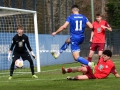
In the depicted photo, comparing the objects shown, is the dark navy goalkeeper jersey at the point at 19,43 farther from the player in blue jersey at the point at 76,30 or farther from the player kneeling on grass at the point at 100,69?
the player kneeling on grass at the point at 100,69

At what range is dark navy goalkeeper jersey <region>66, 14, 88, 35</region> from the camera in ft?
45.7

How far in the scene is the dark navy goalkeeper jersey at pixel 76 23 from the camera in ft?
45.7

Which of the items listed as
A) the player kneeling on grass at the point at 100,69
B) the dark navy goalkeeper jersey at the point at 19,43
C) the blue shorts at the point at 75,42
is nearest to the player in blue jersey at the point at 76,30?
the blue shorts at the point at 75,42

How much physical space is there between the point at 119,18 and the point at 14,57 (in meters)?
42.8

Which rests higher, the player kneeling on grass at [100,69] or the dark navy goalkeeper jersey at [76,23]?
the dark navy goalkeeper jersey at [76,23]

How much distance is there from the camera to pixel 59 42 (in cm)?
2872

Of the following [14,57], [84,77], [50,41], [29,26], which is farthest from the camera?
A: [50,41]

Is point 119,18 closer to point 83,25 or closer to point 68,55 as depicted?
point 68,55

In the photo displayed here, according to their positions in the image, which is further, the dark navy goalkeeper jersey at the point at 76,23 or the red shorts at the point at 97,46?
the red shorts at the point at 97,46

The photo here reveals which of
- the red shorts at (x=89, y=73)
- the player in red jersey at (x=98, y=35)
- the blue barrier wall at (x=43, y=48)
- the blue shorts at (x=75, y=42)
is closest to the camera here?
the red shorts at (x=89, y=73)

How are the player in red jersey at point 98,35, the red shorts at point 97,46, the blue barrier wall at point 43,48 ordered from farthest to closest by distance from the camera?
the blue barrier wall at point 43,48, the red shorts at point 97,46, the player in red jersey at point 98,35

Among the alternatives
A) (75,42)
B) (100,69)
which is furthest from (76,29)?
(100,69)

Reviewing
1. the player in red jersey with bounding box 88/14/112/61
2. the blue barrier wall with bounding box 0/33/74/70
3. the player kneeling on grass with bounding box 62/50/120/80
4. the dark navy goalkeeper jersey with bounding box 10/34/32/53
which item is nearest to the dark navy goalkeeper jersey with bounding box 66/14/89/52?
Result: the player kneeling on grass with bounding box 62/50/120/80

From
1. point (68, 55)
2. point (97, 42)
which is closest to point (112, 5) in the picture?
point (68, 55)
